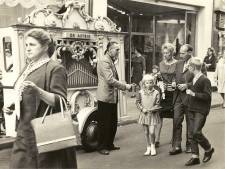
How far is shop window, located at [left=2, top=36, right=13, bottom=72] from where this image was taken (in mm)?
6543

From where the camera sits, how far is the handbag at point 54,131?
3.29 m

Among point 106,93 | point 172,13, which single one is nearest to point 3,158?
point 106,93

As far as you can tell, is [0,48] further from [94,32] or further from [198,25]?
[198,25]

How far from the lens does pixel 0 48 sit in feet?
21.6

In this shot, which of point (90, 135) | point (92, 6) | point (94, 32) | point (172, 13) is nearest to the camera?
point (90, 135)

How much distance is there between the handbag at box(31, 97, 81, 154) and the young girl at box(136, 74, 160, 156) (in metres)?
3.13

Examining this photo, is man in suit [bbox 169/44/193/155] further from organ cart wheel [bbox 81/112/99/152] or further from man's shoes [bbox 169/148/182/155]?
organ cart wheel [bbox 81/112/99/152]

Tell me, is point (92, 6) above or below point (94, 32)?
above

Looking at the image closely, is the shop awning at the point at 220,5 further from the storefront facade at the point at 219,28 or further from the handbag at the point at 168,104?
the handbag at the point at 168,104

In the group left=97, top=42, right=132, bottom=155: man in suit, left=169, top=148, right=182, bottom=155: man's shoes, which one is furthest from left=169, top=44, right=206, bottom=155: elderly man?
left=97, top=42, right=132, bottom=155: man in suit

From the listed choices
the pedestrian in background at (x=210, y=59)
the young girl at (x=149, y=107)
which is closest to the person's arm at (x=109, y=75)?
the young girl at (x=149, y=107)

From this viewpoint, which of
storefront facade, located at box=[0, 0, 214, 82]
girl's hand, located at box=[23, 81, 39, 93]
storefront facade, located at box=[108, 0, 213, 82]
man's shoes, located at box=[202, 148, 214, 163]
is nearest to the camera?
girl's hand, located at box=[23, 81, 39, 93]

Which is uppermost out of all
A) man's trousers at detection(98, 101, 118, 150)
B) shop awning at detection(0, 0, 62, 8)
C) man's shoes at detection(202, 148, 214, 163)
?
shop awning at detection(0, 0, 62, 8)

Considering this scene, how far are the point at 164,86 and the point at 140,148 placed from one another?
3.48 ft
